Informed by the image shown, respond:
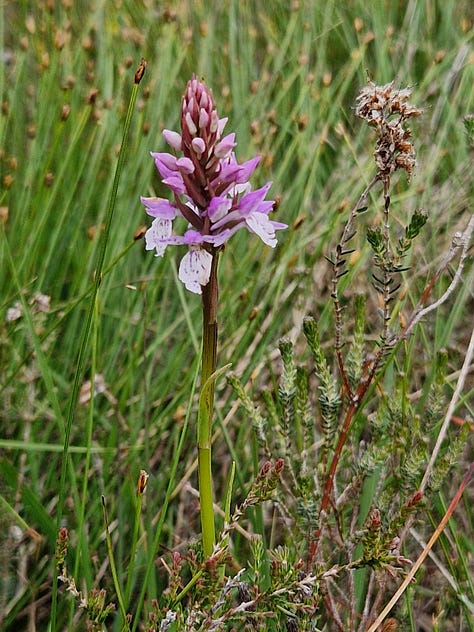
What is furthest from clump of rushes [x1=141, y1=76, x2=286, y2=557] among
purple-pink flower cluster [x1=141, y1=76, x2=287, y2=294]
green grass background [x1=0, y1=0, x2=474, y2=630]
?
green grass background [x1=0, y1=0, x2=474, y2=630]

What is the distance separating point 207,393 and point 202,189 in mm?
248

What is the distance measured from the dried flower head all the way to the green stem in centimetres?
31

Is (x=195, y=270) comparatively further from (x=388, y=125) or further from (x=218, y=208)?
(x=388, y=125)

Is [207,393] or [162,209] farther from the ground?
[162,209]

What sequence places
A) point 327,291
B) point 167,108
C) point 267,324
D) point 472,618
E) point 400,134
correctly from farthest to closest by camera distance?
point 167,108 → point 327,291 → point 267,324 → point 472,618 → point 400,134

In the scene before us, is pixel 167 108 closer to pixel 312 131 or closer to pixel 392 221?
pixel 312 131

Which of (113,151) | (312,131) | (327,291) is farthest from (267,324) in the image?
(312,131)

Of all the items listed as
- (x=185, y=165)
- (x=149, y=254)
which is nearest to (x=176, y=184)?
(x=185, y=165)

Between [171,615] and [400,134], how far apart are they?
0.69 m

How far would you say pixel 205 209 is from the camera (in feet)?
3.06

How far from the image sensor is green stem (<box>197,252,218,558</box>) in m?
0.93

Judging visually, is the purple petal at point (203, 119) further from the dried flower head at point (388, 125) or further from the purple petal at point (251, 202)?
the dried flower head at point (388, 125)

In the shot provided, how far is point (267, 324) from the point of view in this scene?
191 centimetres

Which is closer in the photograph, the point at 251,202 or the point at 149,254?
the point at 251,202
